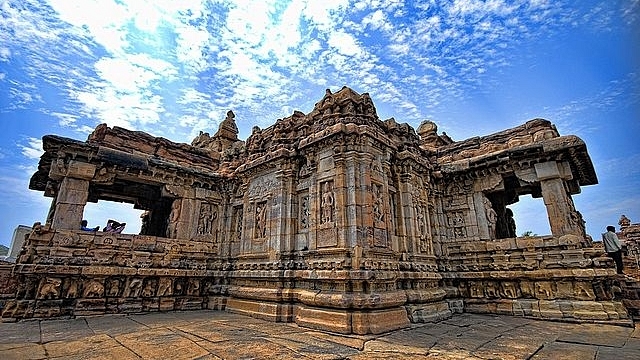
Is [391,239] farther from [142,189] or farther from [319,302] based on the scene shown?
[142,189]

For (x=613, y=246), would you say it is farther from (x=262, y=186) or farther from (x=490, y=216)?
(x=262, y=186)

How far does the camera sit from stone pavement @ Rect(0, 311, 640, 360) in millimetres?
4660

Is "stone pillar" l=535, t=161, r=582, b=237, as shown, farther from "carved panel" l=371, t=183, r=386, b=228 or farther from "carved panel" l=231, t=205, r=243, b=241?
"carved panel" l=231, t=205, r=243, b=241

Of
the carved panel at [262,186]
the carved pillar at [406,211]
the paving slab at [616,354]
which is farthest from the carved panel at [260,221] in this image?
the paving slab at [616,354]

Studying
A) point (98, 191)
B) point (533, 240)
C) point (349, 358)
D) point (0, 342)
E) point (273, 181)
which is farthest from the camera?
point (98, 191)

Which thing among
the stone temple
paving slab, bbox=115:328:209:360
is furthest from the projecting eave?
paving slab, bbox=115:328:209:360

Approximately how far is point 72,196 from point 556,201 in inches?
565

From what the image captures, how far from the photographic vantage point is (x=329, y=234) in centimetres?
761

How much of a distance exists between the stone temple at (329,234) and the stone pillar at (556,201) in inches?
1.4

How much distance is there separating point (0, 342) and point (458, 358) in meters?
7.59

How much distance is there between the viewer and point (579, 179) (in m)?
10.2

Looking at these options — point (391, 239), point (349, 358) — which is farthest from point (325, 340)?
point (391, 239)

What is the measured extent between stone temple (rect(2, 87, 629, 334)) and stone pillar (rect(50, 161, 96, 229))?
A: 0.03 meters

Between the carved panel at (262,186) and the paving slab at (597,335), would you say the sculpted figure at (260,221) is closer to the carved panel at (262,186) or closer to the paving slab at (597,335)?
A: the carved panel at (262,186)
